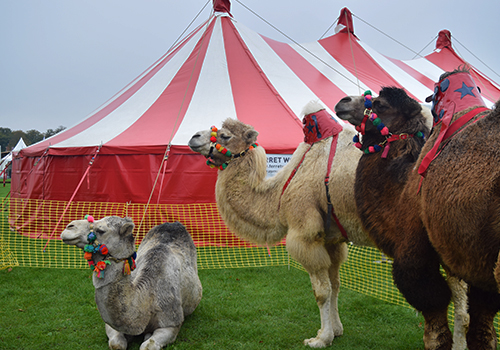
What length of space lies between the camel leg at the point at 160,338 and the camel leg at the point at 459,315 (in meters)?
2.36

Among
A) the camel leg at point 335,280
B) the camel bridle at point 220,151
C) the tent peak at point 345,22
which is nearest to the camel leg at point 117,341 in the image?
the camel bridle at point 220,151

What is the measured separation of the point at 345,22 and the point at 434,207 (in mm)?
11040

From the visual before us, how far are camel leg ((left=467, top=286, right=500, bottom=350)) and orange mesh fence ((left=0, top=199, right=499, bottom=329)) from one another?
9.97 feet

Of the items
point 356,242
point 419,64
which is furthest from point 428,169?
point 419,64

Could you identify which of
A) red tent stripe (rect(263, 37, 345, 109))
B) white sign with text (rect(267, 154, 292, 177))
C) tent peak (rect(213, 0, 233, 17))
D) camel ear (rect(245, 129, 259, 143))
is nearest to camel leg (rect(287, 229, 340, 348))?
camel ear (rect(245, 129, 259, 143))

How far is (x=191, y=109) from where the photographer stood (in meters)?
8.18

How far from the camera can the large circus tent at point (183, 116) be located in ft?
24.2

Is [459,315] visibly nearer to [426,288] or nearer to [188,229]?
[426,288]

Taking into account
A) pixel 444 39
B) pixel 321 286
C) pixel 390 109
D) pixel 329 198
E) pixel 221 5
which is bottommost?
pixel 321 286

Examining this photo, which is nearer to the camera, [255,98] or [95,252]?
[95,252]

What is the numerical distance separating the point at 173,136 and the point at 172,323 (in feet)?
14.8

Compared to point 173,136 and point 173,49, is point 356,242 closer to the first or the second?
point 173,136

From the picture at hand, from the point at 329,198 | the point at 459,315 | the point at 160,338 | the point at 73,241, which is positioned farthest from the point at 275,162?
the point at 73,241

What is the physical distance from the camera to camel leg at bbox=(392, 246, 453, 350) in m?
2.05
